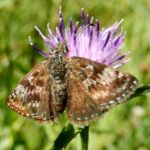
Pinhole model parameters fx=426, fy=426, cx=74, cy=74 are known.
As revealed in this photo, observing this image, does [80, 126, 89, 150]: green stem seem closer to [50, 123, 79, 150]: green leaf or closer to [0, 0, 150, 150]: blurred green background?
[50, 123, 79, 150]: green leaf

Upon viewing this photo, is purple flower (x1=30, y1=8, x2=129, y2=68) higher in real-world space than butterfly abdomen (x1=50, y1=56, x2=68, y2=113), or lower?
higher

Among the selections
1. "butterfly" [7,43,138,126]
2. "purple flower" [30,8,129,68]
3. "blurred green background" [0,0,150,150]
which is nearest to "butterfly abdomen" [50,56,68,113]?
"butterfly" [7,43,138,126]

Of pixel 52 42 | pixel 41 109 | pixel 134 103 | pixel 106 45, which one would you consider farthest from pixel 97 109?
pixel 134 103

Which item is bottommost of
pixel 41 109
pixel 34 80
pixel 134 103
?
pixel 41 109

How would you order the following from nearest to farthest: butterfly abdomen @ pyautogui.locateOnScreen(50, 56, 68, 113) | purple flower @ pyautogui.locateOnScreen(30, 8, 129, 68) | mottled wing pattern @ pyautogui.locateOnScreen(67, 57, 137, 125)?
mottled wing pattern @ pyautogui.locateOnScreen(67, 57, 137, 125), butterfly abdomen @ pyautogui.locateOnScreen(50, 56, 68, 113), purple flower @ pyautogui.locateOnScreen(30, 8, 129, 68)

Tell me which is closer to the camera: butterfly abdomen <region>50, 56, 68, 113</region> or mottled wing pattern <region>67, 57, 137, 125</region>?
mottled wing pattern <region>67, 57, 137, 125</region>

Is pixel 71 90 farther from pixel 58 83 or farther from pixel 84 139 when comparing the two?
pixel 84 139

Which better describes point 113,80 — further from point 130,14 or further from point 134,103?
point 130,14
